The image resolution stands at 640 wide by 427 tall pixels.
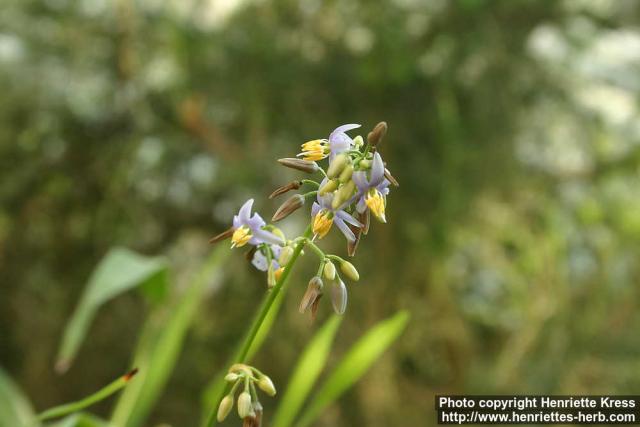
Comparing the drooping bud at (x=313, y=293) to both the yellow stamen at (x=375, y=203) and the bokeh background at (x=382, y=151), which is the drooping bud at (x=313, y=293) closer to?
the yellow stamen at (x=375, y=203)

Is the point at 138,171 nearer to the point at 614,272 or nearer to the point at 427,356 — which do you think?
the point at 427,356

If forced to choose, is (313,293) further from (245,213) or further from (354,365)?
(354,365)

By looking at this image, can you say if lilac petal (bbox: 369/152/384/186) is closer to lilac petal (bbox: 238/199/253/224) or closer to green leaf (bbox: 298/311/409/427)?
lilac petal (bbox: 238/199/253/224)

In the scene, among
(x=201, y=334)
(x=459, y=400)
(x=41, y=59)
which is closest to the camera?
(x=459, y=400)

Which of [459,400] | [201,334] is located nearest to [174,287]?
[201,334]

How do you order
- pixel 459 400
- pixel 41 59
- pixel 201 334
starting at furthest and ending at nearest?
pixel 201 334 → pixel 41 59 → pixel 459 400

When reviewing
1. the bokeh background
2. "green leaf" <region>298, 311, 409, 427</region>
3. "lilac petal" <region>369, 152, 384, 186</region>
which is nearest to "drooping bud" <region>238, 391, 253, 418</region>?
"lilac petal" <region>369, 152, 384, 186</region>

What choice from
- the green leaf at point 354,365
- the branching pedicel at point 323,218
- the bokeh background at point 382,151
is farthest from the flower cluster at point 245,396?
the bokeh background at point 382,151
